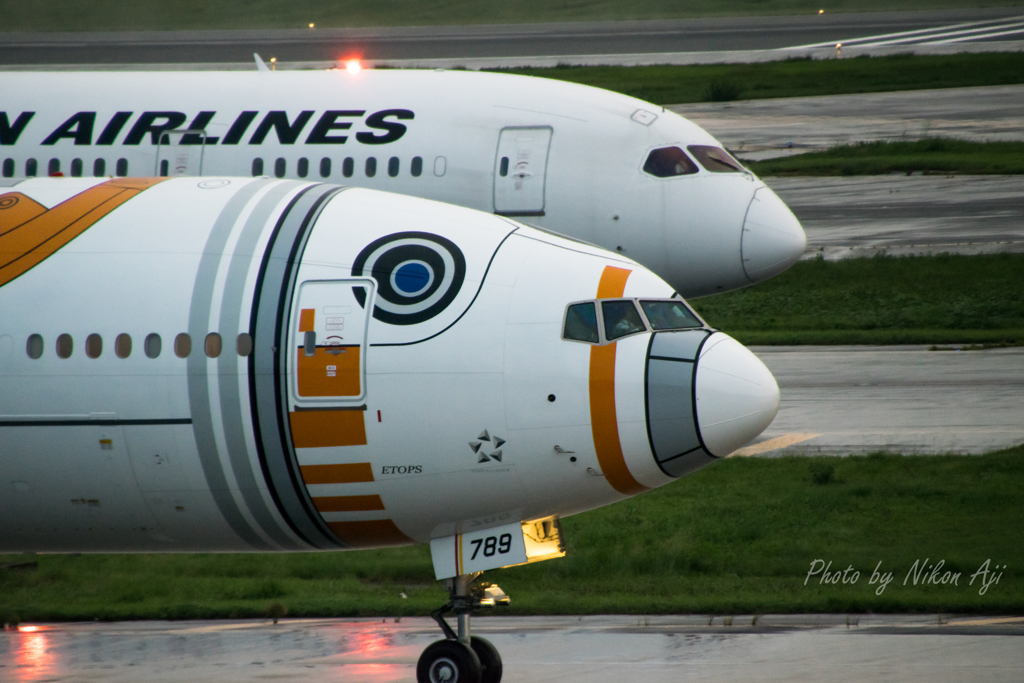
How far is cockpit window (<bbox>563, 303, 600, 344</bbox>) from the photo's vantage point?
11156 millimetres

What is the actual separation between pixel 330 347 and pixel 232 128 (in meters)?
13.8

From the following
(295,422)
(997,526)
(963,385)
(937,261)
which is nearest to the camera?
(295,422)

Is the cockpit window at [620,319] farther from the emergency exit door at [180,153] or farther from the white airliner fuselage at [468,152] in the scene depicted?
the emergency exit door at [180,153]

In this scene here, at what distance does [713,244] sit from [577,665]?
10722 millimetres

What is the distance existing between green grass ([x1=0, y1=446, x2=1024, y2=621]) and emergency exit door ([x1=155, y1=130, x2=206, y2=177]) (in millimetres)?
7128

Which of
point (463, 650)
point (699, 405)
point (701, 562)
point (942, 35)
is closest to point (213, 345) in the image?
point (463, 650)

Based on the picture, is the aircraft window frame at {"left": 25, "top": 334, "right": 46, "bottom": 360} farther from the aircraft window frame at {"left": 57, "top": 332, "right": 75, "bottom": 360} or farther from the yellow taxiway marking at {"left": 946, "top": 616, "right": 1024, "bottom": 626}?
the yellow taxiway marking at {"left": 946, "top": 616, "right": 1024, "bottom": 626}

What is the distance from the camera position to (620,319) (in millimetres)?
11281

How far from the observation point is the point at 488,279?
11.5m

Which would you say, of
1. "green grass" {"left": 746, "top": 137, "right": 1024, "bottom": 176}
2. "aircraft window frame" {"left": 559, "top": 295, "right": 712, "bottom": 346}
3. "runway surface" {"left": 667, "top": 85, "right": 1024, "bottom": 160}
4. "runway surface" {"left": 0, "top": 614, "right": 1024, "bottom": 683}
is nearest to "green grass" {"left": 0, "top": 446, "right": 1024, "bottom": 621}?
"runway surface" {"left": 0, "top": 614, "right": 1024, "bottom": 683}

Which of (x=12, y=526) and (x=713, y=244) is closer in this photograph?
(x=12, y=526)


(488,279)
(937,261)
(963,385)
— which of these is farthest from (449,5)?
(488,279)

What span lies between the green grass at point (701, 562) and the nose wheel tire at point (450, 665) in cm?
→ 656

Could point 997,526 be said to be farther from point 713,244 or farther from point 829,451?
point 713,244
